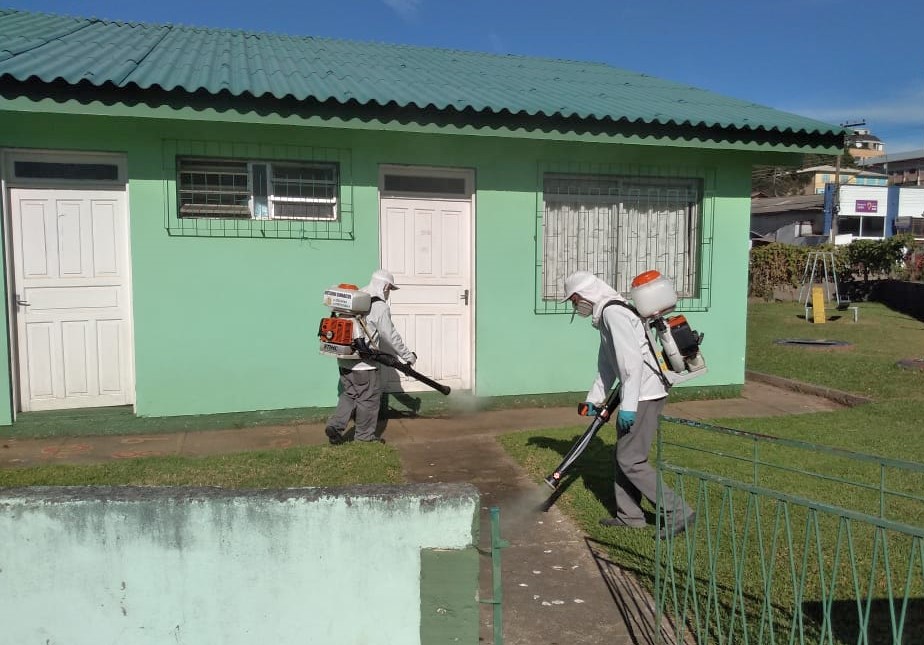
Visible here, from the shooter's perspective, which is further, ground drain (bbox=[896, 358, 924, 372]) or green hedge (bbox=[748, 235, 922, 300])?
green hedge (bbox=[748, 235, 922, 300])

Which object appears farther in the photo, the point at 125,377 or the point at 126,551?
the point at 125,377

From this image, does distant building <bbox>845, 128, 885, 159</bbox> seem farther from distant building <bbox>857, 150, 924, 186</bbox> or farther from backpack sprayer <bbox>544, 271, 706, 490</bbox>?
backpack sprayer <bbox>544, 271, 706, 490</bbox>

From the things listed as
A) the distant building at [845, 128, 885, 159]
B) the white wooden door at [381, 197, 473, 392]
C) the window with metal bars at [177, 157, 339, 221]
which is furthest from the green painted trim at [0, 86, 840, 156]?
the distant building at [845, 128, 885, 159]

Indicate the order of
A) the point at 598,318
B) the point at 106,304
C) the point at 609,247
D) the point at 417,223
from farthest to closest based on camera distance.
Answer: the point at 609,247, the point at 417,223, the point at 106,304, the point at 598,318

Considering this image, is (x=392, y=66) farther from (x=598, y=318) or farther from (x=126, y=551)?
(x=126, y=551)

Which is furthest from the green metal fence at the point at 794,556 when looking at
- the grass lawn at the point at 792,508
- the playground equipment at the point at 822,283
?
the playground equipment at the point at 822,283

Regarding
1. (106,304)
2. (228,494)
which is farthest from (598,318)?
(106,304)

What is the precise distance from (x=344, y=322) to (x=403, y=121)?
1963mm

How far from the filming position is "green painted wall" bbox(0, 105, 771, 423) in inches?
261

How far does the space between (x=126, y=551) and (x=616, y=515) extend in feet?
10.2

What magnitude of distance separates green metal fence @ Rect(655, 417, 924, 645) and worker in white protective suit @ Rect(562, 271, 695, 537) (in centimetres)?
17

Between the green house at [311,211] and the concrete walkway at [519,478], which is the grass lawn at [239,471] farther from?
the green house at [311,211]

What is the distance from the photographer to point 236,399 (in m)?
7.01

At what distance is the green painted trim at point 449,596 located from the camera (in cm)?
252
